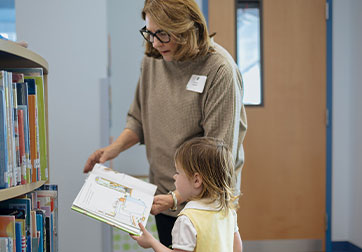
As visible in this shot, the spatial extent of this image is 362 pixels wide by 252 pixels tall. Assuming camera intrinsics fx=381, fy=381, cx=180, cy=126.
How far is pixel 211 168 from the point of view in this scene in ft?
3.90

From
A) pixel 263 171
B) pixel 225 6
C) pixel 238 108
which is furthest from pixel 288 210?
pixel 238 108

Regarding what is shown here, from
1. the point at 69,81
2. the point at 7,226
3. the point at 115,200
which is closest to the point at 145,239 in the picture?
the point at 115,200

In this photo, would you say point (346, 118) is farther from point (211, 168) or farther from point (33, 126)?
point (33, 126)

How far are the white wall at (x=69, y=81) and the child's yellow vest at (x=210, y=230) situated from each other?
1.28m

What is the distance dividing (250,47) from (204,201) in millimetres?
2027

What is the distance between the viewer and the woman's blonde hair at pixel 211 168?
3.89ft

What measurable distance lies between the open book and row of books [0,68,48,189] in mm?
157

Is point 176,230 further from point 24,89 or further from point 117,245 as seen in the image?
point 117,245

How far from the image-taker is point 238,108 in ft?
4.61

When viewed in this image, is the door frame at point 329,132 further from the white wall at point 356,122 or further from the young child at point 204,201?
the young child at point 204,201

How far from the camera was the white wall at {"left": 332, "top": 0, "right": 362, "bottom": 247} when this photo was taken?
3.09m

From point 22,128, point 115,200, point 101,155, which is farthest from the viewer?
point 101,155

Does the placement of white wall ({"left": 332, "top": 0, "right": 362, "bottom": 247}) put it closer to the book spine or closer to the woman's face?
the woman's face

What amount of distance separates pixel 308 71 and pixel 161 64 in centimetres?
183
